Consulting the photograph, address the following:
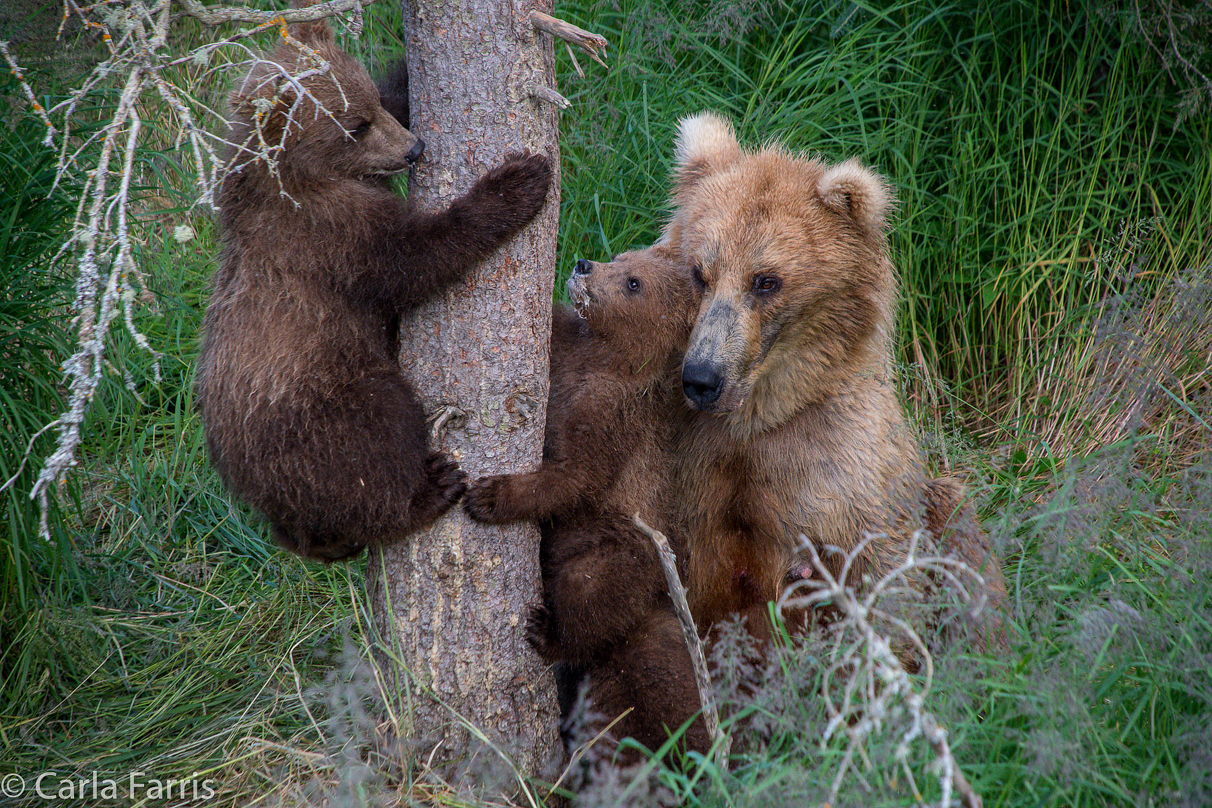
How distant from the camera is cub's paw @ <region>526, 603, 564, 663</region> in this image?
3076mm

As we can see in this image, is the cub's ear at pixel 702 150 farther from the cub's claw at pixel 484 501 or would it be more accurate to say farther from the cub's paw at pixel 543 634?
the cub's paw at pixel 543 634

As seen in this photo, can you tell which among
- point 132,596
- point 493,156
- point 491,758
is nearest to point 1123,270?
point 493,156

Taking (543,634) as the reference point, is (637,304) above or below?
above

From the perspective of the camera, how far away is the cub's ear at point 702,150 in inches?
148

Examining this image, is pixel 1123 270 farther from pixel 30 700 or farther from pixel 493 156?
pixel 30 700

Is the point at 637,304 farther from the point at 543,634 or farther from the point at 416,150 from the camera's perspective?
the point at 543,634

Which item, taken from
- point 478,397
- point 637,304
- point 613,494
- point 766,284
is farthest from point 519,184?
point 613,494

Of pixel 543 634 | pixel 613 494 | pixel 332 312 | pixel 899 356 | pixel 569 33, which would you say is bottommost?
pixel 899 356

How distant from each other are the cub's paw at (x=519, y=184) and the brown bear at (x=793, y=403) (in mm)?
834

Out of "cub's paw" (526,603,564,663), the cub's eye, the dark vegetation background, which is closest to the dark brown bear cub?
"cub's paw" (526,603,564,663)

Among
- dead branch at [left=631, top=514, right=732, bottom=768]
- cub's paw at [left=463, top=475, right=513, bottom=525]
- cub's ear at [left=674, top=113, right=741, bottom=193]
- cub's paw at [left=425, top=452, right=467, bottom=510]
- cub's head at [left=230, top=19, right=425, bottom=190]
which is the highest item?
cub's head at [left=230, top=19, right=425, bottom=190]

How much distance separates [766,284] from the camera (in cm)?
338

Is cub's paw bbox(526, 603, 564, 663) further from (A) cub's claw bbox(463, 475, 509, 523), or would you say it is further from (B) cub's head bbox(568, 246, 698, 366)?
(B) cub's head bbox(568, 246, 698, 366)

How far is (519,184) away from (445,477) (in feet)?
3.00
